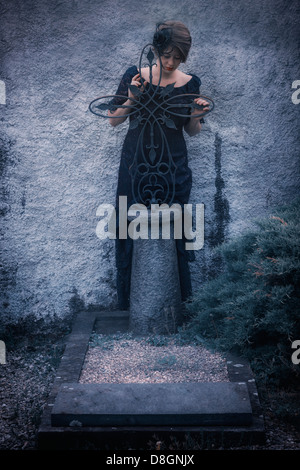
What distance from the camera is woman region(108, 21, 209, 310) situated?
336 centimetres

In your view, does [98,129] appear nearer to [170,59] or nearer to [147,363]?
[170,59]

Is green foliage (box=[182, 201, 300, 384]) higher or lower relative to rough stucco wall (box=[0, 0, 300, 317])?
lower

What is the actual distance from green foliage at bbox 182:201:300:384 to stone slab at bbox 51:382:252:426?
476 millimetres

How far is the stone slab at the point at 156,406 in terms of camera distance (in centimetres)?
253

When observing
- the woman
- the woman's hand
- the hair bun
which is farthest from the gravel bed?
the hair bun

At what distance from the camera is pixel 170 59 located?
134 inches

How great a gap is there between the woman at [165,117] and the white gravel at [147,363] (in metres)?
0.57

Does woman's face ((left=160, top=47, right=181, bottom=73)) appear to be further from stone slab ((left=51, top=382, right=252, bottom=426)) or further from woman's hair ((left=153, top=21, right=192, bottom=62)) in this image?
stone slab ((left=51, top=382, right=252, bottom=426))

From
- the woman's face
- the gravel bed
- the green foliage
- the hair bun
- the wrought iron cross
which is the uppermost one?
the hair bun

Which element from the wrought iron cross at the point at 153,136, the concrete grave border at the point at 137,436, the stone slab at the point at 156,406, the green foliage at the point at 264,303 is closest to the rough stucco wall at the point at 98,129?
the wrought iron cross at the point at 153,136

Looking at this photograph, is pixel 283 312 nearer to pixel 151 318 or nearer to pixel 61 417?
pixel 151 318

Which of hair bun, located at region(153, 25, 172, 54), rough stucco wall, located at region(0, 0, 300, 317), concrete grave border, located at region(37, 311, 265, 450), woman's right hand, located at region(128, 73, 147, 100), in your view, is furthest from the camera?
rough stucco wall, located at region(0, 0, 300, 317)

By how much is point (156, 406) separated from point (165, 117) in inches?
77.5
